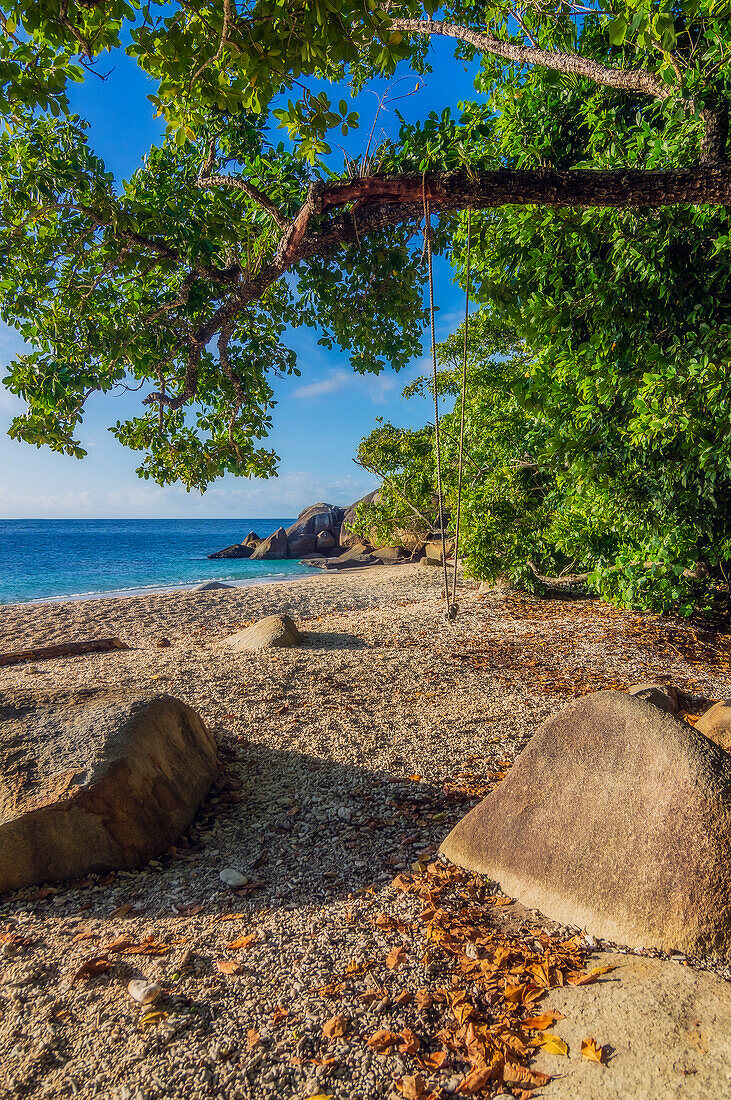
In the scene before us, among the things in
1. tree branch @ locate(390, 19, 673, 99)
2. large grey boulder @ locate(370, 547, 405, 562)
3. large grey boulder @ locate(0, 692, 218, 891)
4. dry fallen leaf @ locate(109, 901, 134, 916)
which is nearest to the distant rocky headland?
large grey boulder @ locate(370, 547, 405, 562)

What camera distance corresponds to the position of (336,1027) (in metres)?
1.89

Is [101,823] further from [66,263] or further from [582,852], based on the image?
[66,263]

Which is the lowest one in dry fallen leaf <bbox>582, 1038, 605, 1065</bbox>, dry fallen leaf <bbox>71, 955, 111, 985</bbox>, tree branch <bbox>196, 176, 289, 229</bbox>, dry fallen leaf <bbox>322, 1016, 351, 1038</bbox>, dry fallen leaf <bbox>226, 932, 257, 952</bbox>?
dry fallen leaf <bbox>226, 932, 257, 952</bbox>

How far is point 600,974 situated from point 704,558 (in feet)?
22.6

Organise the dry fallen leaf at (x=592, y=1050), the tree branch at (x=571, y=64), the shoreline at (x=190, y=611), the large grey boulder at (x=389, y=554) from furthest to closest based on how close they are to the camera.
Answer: the large grey boulder at (x=389, y=554)
the shoreline at (x=190, y=611)
the tree branch at (x=571, y=64)
the dry fallen leaf at (x=592, y=1050)

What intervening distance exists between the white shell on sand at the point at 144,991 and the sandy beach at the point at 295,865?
5 cm

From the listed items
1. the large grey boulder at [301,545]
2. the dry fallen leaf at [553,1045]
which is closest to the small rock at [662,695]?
the dry fallen leaf at [553,1045]

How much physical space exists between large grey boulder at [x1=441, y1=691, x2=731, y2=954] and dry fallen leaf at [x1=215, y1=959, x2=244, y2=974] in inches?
50.8

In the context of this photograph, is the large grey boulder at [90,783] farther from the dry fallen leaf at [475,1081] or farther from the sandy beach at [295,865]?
the dry fallen leaf at [475,1081]

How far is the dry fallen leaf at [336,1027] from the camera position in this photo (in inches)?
73.4

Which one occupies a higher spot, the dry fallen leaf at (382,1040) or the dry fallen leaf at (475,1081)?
the dry fallen leaf at (475,1081)

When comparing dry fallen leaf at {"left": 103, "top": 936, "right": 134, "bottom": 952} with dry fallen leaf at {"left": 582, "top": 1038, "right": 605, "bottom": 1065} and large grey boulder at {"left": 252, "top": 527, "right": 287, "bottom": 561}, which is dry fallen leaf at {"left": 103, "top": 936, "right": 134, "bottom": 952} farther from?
large grey boulder at {"left": 252, "top": 527, "right": 287, "bottom": 561}

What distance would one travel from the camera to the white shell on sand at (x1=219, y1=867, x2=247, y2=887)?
9.28 feet

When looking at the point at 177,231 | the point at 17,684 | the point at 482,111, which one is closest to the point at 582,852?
the point at 177,231
